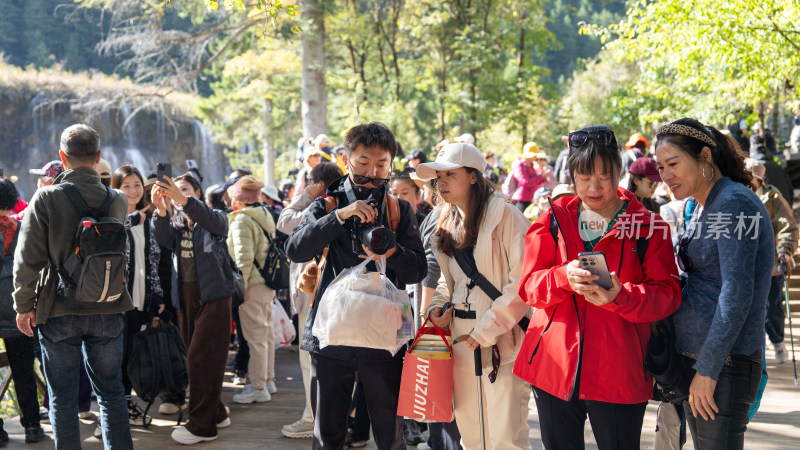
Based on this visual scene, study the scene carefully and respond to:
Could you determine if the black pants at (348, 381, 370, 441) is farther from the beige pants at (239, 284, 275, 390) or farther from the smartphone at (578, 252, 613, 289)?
the smartphone at (578, 252, 613, 289)

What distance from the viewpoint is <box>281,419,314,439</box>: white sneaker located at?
536cm

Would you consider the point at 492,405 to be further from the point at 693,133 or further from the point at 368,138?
the point at 693,133

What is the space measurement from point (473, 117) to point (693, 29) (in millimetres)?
7714

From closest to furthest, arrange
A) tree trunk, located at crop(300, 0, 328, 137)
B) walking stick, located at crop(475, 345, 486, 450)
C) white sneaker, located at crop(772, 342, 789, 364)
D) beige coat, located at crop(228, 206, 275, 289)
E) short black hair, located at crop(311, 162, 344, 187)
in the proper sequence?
walking stick, located at crop(475, 345, 486, 450), short black hair, located at crop(311, 162, 344, 187), beige coat, located at crop(228, 206, 275, 289), white sneaker, located at crop(772, 342, 789, 364), tree trunk, located at crop(300, 0, 328, 137)

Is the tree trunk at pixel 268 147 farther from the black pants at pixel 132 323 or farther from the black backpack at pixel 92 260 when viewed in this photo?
the black backpack at pixel 92 260

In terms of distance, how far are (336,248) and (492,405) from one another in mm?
1133

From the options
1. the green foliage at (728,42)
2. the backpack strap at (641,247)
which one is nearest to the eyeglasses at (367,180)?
the backpack strap at (641,247)

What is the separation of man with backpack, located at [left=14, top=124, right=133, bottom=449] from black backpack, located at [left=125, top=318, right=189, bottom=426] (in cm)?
125

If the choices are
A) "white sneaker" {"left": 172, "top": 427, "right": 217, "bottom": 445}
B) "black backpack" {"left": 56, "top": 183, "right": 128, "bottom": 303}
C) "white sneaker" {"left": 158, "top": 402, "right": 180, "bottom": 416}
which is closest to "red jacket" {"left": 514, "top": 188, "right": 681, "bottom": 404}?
"black backpack" {"left": 56, "top": 183, "right": 128, "bottom": 303}

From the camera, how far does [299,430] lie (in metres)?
5.38

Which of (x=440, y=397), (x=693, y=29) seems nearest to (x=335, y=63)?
(x=693, y=29)

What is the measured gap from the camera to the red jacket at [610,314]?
2807 mm

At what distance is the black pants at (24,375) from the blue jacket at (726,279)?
488 cm

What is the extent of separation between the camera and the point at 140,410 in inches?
231
